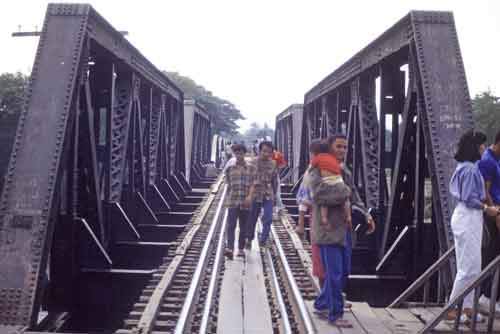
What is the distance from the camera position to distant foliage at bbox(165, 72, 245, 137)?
95.7 m

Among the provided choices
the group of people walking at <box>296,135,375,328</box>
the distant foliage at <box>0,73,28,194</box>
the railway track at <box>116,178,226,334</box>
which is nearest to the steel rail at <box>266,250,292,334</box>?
the group of people walking at <box>296,135,375,328</box>

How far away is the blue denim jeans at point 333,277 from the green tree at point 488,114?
38811 mm

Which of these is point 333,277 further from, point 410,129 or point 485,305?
point 410,129

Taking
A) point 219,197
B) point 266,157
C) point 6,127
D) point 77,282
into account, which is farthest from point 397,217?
point 6,127

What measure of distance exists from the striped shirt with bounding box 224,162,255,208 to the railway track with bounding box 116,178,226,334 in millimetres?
916

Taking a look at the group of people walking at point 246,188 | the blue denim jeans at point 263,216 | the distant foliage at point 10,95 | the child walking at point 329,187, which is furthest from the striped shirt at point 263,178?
the distant foliage at point 10,95

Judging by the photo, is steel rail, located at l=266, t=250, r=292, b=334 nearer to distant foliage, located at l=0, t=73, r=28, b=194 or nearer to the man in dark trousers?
the man in dark trousers

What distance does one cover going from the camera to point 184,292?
7.26m

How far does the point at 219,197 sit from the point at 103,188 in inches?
311

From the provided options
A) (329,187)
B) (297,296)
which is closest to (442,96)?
(329,187)

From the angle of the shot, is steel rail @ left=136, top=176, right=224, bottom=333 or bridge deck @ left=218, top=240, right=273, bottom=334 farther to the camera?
bridge deck @ left=218, top=240, right=273, bottom=334

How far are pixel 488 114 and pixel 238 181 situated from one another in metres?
39.6

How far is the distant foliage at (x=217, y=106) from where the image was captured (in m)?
95.7

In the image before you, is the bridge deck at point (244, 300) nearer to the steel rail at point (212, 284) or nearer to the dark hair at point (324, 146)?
the steel rail at point (212, 284)
